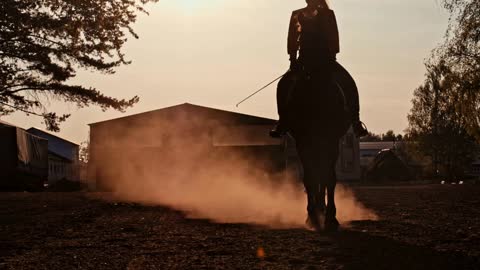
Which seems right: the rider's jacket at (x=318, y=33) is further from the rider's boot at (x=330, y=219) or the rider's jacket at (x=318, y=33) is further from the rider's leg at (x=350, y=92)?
the rider's boot at (x=330, y=219)

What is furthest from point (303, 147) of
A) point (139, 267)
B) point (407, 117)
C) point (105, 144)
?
point (407, 117)

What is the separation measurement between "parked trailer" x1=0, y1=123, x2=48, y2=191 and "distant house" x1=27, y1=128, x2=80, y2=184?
174 feet

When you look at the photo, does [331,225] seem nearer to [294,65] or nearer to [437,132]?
[294,65]

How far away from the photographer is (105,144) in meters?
66.6

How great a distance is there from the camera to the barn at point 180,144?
172 ft

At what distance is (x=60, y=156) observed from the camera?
12444cm

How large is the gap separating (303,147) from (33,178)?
36.5 meters

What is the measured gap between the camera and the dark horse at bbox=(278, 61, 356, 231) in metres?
10.2

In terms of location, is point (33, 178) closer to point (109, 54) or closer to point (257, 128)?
point (109, 54)

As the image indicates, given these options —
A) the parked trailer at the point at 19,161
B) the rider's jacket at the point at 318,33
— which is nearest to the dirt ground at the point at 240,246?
the rider's jacket at the point at 318,33

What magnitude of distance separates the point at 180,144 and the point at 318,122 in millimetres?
A: 47809

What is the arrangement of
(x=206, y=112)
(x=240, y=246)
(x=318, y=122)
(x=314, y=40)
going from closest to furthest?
1. (x=240, y=246)
2. (x=314, y=40)
3. (x=318, y=122)
4. (x=206, y=112)

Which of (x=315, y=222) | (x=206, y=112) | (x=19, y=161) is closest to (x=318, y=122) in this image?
(x=315, y=222)

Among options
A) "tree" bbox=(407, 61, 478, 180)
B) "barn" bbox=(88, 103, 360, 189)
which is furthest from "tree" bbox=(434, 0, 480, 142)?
"tree" bbox=(407, 61, 478, 180)
